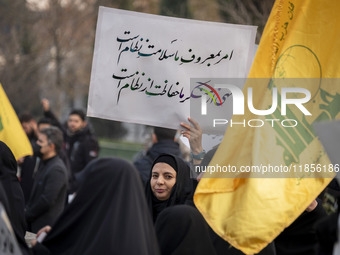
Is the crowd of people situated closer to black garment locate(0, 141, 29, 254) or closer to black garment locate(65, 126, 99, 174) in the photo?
black garment locate(0, 141, 29, 254)

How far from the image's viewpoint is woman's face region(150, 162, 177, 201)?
17.8 feet

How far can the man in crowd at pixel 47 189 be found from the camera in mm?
7027

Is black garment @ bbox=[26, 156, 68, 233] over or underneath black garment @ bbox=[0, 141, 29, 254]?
underneath

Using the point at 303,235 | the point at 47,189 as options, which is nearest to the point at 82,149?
the point at 47,189

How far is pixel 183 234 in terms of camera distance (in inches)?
159

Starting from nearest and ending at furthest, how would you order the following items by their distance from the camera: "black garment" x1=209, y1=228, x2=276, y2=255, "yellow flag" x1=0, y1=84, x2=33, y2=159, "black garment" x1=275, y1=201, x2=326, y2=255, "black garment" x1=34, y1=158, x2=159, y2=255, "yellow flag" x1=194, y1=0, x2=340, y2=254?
"black garment" x1=34, y1=158, x2=159, y2=255 < "yellow flag" x1=194, y1=0, x2=340, y2=254 < "black garment" x1=209, y1=228, x2=276, y2=255 < "black garment" x1=275, y1=201, x2=326, y2=255 < "yellow flag" x1=0, y1=84, x2=33, y2=159

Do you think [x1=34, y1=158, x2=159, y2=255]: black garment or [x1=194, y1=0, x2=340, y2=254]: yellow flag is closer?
[x1=34, y1=158, x2=159, y2=255]: black garment

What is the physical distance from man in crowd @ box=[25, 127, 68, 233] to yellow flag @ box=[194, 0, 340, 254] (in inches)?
122

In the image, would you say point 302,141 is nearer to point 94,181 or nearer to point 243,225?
point 243,225

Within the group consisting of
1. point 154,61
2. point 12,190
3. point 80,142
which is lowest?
point 12,190

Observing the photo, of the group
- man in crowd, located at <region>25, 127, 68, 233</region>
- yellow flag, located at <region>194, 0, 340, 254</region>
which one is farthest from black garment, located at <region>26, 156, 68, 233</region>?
yellow flag, located at <region>194, 0, 340, 254</region>

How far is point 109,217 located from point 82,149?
6188mm

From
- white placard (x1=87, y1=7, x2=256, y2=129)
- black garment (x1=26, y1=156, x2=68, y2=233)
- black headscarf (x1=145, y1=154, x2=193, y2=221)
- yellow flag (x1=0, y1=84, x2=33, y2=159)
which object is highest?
white placard (x1=87, y1=7, x2=256, y2=129)

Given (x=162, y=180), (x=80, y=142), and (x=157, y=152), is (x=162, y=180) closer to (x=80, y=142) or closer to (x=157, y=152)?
(x=157, y=152)
